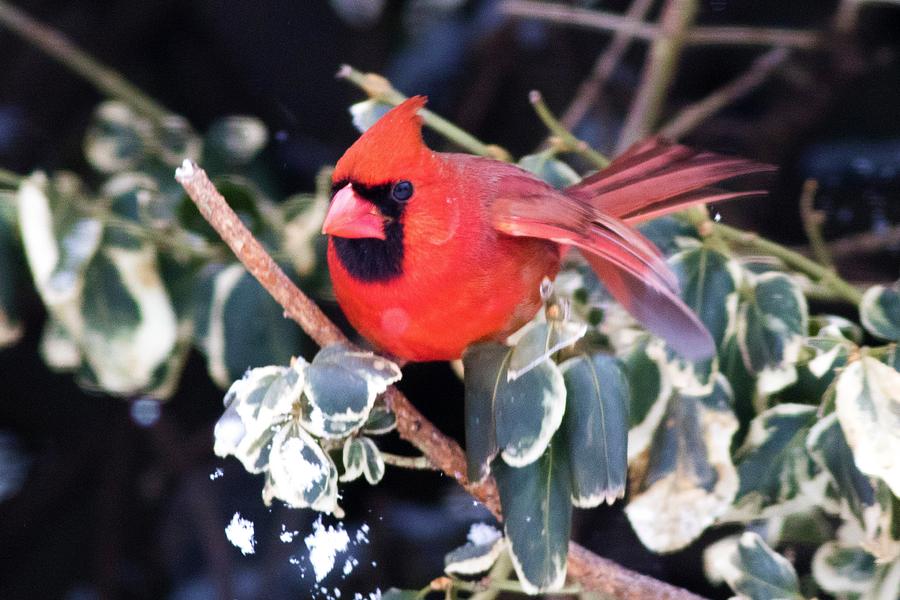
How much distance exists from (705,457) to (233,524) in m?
0.53

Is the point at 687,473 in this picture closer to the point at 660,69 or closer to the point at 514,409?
the point at 514,409


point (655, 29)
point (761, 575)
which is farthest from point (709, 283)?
point (655, 29)

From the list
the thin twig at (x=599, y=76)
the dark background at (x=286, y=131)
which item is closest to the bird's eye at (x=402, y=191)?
the dark background at (x=286, y=131)

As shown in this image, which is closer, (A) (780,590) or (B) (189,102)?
(A) (780,590)

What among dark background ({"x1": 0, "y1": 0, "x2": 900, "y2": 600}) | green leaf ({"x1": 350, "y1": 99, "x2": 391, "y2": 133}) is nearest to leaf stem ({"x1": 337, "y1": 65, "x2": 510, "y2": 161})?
green leaf ({"x1": 350, "y1": 99, "x2": 391, "y2": 133})

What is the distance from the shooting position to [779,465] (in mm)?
1227

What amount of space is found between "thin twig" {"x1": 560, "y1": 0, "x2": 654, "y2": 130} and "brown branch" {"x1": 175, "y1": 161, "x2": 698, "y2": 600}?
107cm

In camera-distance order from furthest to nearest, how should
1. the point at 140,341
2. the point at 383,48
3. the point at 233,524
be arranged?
the point at 383,48, the point at 140,341, the point at 233,524

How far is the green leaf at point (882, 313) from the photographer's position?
1.20 metres

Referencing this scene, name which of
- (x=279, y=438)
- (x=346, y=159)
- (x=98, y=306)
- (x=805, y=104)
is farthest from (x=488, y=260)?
(x=805, y=104)

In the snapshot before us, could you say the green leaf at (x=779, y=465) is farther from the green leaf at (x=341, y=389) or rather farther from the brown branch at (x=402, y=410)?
the green leaf at (x=341, y=389)

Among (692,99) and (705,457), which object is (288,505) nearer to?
(705,457)

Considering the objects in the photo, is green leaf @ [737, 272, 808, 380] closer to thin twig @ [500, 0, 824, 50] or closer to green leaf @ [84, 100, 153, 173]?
thin twig @ [500, 0, 824, 50]

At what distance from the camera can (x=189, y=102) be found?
6.48ft
